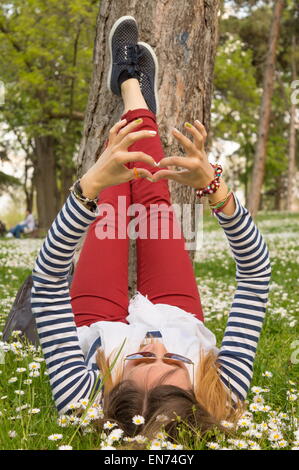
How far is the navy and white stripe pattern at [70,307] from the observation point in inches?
96.8

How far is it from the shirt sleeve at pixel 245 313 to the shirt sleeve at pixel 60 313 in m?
0.70

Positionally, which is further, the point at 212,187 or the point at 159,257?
the point at 159,257

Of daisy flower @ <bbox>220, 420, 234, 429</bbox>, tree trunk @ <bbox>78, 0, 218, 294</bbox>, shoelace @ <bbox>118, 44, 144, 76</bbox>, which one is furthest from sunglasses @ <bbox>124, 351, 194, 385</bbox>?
shoelace @ <bbox>118, 44, 144, 76</bbox>

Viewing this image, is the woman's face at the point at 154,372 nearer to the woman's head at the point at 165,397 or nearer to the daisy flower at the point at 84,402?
the woman's head at the point at 165,397

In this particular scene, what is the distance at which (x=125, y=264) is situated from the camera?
11.7 feet

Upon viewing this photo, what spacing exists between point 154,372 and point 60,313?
0.55 meters

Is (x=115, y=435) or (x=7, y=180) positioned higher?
(x=7, y=180)

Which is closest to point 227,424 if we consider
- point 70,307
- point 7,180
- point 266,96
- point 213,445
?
point 213,445

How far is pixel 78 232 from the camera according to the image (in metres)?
2.42

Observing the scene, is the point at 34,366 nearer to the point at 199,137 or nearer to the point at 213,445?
the point at 213,445

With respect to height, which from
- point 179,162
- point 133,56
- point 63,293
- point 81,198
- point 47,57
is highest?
point 47,57

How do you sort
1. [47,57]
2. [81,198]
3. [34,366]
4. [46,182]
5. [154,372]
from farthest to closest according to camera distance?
[46,182]
[47,57]
[34,366]
[154,372]
[81,198]
